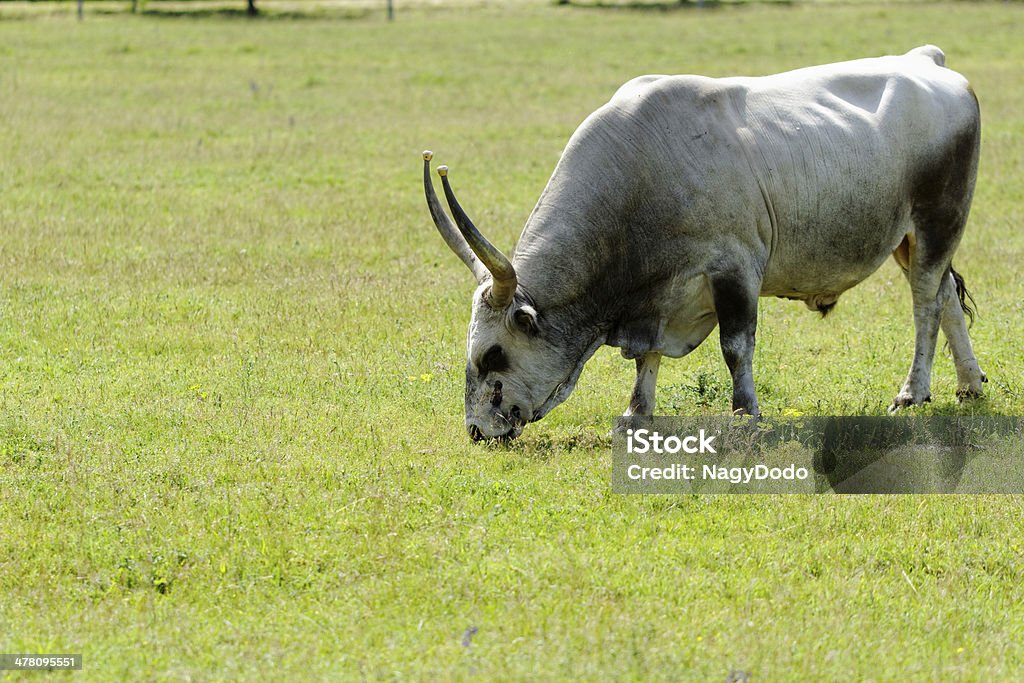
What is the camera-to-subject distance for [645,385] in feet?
30.8

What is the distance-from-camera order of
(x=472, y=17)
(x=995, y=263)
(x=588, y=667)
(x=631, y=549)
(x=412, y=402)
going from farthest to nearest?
1. (x=472, y=17)
2. (x=995, y=263)
3. (x=412, y=402)
4. (x=631, y=549)
5. (x=588, y=667)

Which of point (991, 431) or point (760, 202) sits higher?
point (760, 202)

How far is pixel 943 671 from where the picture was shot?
584 centimetres

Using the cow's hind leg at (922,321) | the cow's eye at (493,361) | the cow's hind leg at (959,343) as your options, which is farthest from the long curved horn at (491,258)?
the cow's hind leg at (959,343)

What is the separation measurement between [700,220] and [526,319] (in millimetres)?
1295

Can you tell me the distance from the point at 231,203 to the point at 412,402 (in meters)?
8.33

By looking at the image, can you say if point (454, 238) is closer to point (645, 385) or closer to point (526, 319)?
point (526, 319)

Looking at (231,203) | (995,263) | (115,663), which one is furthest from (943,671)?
(231,203)

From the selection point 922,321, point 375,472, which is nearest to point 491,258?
point 375,472

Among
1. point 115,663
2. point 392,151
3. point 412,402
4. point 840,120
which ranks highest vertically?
point 840,120

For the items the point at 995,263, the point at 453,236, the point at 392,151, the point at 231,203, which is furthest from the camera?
the point at 392,151

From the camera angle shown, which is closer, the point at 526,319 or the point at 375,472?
the point at 375,472

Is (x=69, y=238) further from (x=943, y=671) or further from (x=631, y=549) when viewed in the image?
(x=943, y=671)

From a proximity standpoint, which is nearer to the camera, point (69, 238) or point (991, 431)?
point (991, 431)
